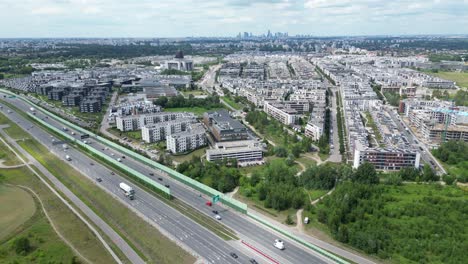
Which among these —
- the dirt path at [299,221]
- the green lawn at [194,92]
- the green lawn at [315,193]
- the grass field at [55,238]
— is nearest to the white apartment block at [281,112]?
the green lawn at [194,92]

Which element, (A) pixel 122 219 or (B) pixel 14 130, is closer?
(A) pixel 122 219

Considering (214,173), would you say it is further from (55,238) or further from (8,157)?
(8,157)

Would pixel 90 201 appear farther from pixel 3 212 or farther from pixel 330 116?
pixel 330 116

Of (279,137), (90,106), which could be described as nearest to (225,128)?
(279,137)

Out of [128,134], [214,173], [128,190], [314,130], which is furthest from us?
[128,134]

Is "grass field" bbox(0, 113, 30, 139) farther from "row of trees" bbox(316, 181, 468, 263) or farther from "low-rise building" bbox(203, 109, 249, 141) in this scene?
"row of trees" bbox(316, 181, 468, 263)

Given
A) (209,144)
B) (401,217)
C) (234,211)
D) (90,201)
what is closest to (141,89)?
(209,144)

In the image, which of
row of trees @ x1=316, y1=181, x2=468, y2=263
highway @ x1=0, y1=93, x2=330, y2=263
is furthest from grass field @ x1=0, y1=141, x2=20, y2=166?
row of trees @ x1=316, y1=181, x2=468, y2=263
